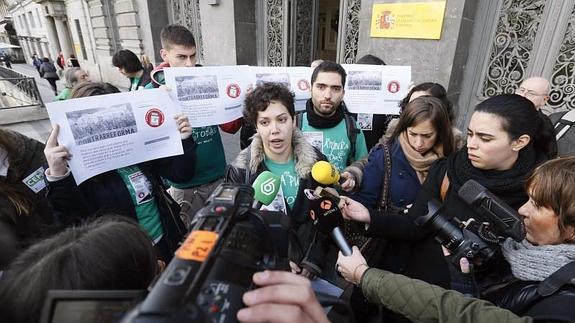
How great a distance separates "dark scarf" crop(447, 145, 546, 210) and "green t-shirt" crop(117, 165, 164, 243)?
1.65 meters

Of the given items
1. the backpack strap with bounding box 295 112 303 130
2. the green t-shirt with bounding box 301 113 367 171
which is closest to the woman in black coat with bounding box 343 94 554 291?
the green t-shirt with bounding box 301 113 367 171

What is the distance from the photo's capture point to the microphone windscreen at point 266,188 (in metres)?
1.20

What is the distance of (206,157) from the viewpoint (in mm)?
2521

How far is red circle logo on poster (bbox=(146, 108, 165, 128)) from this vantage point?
160 cm

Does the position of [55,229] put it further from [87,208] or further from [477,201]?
[477,201]

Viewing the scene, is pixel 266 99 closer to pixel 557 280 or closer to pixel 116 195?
pixel 116 195

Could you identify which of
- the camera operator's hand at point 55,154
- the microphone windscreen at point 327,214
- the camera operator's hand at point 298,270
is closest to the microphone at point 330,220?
the microphone windscreen at point 327,214

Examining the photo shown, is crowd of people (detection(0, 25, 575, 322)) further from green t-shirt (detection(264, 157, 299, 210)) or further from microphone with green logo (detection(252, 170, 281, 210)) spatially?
microphone with green logo (detection(252, 170, 281, 210))

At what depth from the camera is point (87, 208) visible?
5.01 feet

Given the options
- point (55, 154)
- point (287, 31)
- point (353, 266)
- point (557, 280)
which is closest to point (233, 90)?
point (55, 154)

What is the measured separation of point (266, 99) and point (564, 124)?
2.49 m

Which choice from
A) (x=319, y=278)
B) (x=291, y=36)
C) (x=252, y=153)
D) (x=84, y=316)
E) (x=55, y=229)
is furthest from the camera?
(x=291, y=36)

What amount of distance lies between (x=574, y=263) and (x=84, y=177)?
6.27 ft

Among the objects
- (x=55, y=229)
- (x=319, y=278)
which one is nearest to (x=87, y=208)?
(x=55, y=229)
